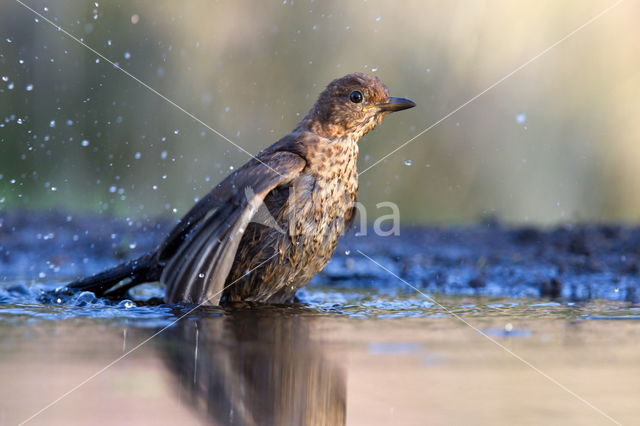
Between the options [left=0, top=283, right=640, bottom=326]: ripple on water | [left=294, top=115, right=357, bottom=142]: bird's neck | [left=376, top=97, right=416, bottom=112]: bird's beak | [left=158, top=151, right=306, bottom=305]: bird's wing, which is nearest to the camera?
[left=0, top=283, right=640, bottom=326]: ripple on water

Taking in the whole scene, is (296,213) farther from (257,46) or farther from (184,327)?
(257,46)

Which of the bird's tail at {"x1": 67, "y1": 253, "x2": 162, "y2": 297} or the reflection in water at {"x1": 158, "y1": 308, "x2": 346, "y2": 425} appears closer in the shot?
the reflection in water at {"x1": 158, "y1": 308, "x2": 346, "y2": 425}

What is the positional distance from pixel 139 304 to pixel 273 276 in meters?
0.77

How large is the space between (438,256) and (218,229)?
2758 mm

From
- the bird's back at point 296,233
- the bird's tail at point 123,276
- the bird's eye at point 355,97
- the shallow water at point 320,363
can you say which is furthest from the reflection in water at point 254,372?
the bird's eye at point 355,97

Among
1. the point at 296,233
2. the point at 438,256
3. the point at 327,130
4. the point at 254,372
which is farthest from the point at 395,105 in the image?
the point at 254,372

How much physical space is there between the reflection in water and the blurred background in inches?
264

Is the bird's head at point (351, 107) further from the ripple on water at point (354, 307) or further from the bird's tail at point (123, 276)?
the bird's tail at point (123, 276)

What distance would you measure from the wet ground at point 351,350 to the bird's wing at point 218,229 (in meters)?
0.18

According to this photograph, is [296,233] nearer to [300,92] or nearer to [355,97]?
[355,97]

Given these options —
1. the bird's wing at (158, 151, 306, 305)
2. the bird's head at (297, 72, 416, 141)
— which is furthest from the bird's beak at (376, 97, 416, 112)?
the bird's wing at (158, 151, 306, 305)

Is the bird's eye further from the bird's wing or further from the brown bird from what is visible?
the bird's wing

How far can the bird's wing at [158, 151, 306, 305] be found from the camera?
4.61 meters

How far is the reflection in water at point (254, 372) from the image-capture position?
2.49 m
